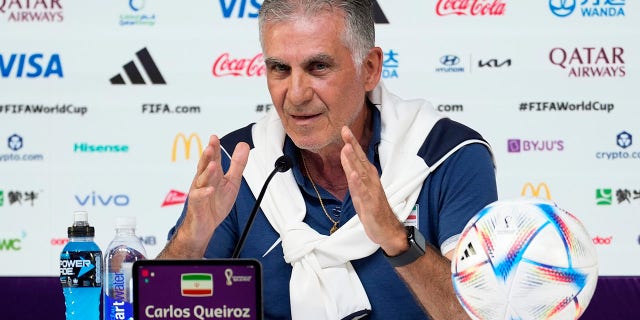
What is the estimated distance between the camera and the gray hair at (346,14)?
1.96 meters

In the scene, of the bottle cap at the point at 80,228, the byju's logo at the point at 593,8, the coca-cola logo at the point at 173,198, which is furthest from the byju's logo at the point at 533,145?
the bottle cap at the point at 80,228

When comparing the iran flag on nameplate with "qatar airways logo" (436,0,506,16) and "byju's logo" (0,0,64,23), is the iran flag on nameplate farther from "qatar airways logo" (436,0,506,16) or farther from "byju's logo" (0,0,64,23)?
"byju's logo" (0,0,64,23)

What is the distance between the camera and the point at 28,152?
3.71 meters

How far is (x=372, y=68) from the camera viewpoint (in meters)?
2.15

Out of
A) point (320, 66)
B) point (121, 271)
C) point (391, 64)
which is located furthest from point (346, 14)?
point (391, 64)

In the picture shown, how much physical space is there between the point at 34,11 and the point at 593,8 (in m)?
2.05

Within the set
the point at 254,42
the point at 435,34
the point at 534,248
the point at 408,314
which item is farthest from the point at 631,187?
the point at 534,248

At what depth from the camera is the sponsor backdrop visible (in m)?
3.61

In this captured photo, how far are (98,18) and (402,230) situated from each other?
2358mm

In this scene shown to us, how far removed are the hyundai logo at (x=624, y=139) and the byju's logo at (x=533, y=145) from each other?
0.66 ft

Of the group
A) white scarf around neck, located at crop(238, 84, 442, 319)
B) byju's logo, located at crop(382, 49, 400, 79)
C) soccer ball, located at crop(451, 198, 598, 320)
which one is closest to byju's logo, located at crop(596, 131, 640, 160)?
byju's logo, located at crop(382, 49, 400, 79)

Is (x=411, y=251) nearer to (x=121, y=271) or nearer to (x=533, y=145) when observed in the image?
(x=121, y=271)

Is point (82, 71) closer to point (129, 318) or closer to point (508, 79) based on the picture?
point (508, 79)

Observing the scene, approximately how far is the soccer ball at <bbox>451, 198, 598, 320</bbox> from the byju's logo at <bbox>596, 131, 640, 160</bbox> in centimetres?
237
